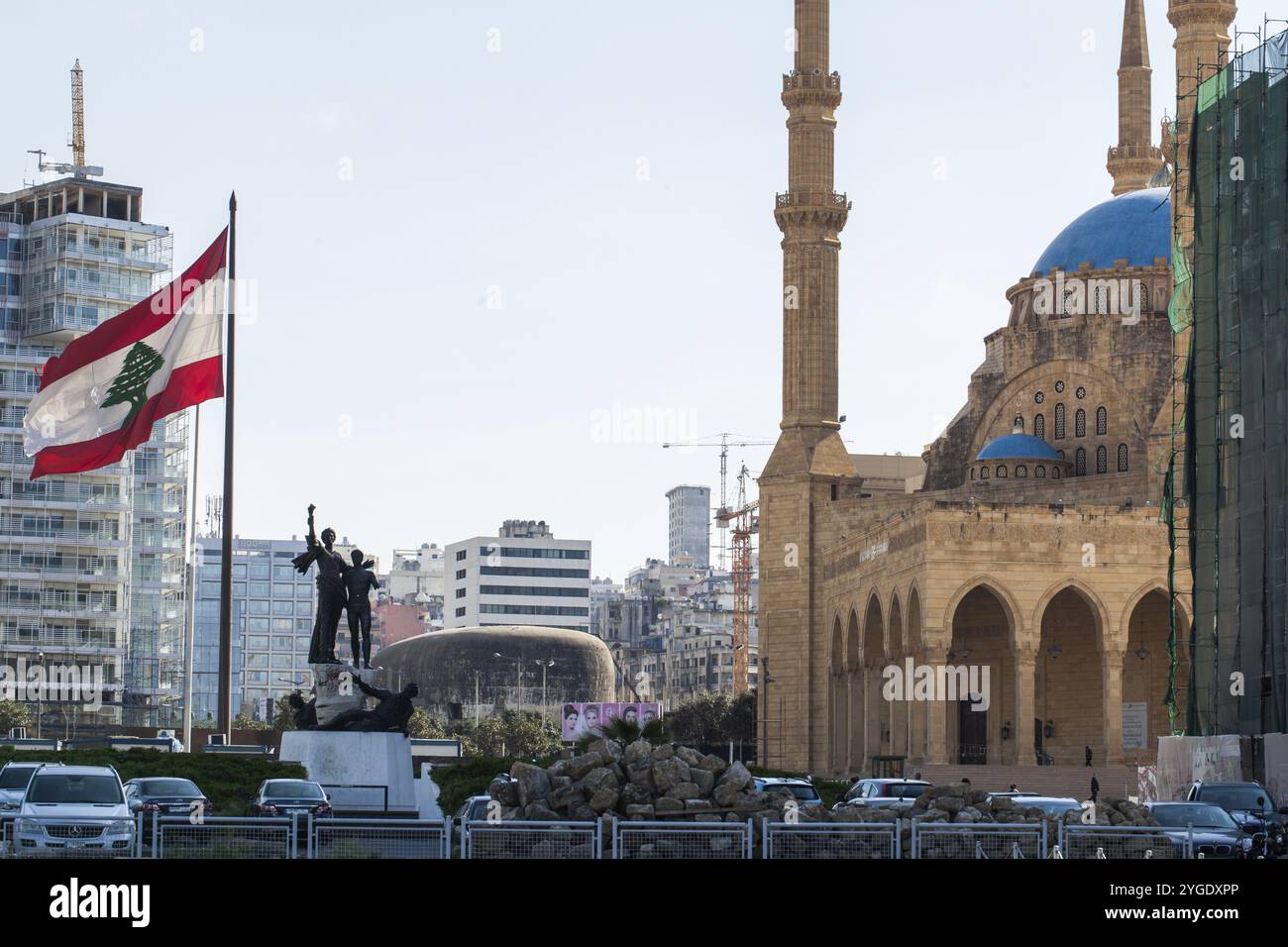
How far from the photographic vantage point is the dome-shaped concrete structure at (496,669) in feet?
474

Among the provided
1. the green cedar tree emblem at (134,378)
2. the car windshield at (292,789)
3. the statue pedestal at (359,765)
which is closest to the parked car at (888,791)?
the statue pedestal at (359,765)

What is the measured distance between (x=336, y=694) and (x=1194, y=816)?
13.2m

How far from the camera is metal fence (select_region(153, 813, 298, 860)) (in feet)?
69.9

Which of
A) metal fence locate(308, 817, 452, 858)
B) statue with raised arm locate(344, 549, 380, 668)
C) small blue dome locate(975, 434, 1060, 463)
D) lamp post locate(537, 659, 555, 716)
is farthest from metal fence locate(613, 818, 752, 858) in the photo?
lamp post locate(537, 659, 555, 716)

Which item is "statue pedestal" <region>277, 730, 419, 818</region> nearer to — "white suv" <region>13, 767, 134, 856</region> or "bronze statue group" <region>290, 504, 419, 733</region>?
"bronze statue group" <region>290, 504, 419, 733</region>

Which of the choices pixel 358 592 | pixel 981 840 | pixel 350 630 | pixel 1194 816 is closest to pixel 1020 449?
pixel 358 592

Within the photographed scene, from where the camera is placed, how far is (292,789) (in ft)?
97.5

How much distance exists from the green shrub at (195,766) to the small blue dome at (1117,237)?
154ft

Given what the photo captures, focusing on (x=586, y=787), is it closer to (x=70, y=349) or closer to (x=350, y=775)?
(x=350, y=775)

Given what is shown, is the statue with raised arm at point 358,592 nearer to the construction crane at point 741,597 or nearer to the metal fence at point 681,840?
the metal fence at point 681,840

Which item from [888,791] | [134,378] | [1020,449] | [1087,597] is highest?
[1020,449]

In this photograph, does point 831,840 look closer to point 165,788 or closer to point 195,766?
point 165,788

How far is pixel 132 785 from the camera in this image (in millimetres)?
30219
